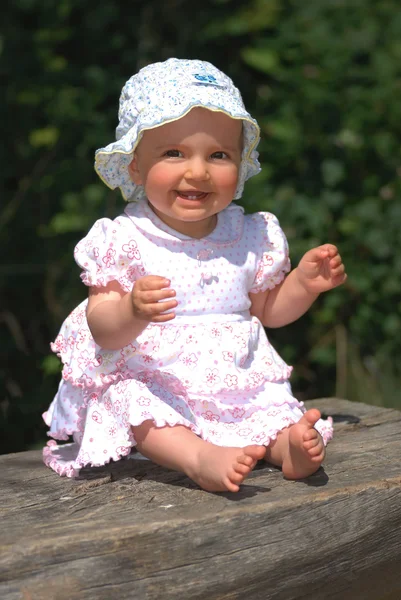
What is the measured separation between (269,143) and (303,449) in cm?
248

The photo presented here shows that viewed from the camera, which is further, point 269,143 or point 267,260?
point 269,143

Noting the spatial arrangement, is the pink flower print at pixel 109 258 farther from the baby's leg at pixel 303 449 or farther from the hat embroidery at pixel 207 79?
the baby's leg at pixel 303 449

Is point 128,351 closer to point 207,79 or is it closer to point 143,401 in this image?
point 143,401

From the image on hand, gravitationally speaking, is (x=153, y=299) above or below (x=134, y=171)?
below

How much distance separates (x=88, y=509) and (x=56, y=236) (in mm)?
2180

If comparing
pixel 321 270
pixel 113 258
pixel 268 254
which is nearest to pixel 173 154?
pixel 113 258

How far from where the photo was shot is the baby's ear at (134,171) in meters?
2.61

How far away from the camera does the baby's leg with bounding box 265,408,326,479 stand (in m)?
2.28

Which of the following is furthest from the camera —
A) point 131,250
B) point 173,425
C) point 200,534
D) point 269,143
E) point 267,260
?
point 269,143

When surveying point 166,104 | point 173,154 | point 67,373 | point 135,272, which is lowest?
point 67,373

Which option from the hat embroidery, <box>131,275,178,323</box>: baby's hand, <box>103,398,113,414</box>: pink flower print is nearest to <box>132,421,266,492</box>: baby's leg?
<box>103,398,113,414</box>: pink flower print

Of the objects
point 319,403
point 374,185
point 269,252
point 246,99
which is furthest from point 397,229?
point 269,252

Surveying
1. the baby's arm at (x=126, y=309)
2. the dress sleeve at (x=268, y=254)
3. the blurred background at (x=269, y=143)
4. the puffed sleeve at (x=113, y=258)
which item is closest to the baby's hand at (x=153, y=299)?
the baby's arm at (x=126, y=309)

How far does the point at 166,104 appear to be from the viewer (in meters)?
2.43
